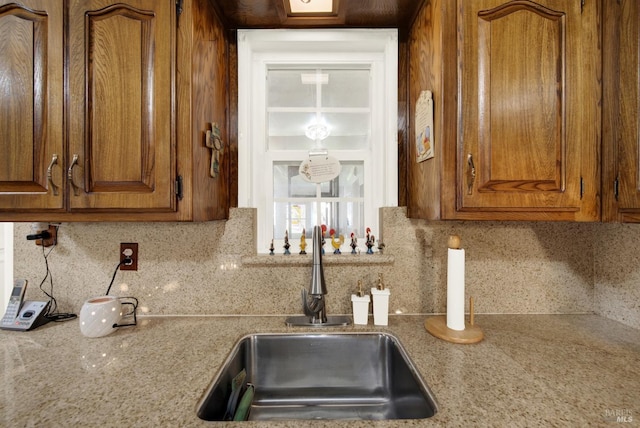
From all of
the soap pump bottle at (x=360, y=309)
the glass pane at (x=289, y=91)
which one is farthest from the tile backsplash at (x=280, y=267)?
the glass pane at (x=289, y=91)

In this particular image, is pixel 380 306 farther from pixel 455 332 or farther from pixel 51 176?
pixel 51 176

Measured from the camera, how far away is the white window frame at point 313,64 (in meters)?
1.32

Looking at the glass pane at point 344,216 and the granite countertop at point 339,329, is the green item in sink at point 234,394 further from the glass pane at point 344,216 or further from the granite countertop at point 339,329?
the glass pane at point 344,216

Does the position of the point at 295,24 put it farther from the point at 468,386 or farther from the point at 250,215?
the point at 468,386

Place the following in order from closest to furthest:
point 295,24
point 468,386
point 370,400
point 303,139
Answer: point 468,386 < point 370,400 < point 295,24 < point 303,139

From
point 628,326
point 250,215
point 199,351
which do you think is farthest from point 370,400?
point 628,326

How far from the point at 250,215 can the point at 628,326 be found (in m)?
1.63

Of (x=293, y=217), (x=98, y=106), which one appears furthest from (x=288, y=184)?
(x=98, y=106)

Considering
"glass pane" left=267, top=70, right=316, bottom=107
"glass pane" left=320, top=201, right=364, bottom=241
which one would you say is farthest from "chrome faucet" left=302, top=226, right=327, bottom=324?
"glass pane" left=267, top=70, right=316, bottom=107

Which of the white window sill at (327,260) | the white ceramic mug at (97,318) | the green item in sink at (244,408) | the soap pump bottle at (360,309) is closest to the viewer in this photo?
the green item in sink at (244,408)

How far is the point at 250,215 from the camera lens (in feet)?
4.29

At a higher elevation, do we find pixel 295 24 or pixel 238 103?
pixel 295 24

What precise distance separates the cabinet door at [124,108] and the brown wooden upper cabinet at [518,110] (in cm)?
93

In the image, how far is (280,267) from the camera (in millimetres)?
1287
